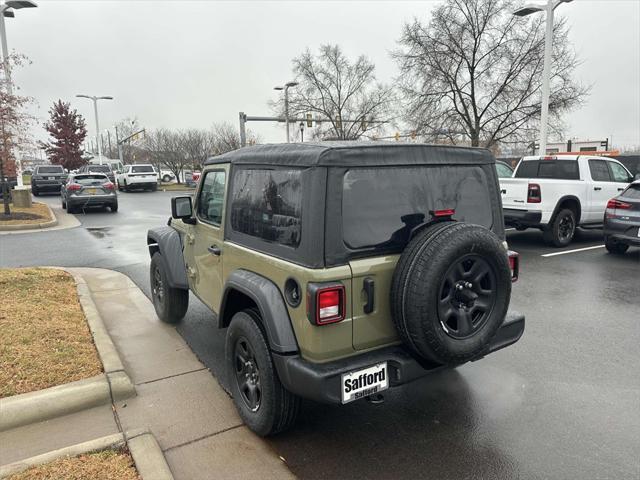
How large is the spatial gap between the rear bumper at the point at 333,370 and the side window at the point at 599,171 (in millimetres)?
8599

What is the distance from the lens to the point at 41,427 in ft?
10.7

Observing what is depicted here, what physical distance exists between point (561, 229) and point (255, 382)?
28.0 ft

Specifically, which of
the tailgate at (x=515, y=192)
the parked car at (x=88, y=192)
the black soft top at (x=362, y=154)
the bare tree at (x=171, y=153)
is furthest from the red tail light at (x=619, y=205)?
the bare tree at (x=171, y=153)

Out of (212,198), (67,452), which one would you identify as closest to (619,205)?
(212,198)

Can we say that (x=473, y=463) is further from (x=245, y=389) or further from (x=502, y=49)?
(x=502, y=49)

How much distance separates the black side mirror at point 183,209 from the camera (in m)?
4.29

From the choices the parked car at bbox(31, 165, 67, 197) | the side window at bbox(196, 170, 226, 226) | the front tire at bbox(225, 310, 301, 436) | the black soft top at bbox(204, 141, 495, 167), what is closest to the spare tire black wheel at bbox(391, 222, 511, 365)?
the black soft top at bbox(204, 141, 495, 167)

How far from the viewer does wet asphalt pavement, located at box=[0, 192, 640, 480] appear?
2.83 meters

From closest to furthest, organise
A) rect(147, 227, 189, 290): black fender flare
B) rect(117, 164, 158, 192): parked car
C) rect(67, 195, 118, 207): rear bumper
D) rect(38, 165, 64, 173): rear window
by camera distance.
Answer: rect(147, 227, 189, 290): black fender flare, rect(67, 195, 118, 207): rear bumper, rect(38, 165, 64, 173): rear window, rect(117, 164, 158, 192): parked car

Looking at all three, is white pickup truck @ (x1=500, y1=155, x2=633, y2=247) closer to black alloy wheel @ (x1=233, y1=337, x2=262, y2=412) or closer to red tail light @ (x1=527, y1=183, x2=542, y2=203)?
red tail light @ (x1=527, y1=183, x2=542, y2=203)

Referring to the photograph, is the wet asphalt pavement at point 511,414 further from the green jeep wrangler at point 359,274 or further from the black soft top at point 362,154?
the black soft top at point 362,154

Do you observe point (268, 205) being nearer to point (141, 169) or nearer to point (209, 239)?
point (209, 239)

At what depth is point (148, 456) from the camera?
9.05ft

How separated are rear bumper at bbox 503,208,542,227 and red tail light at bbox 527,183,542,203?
24 centimetres
